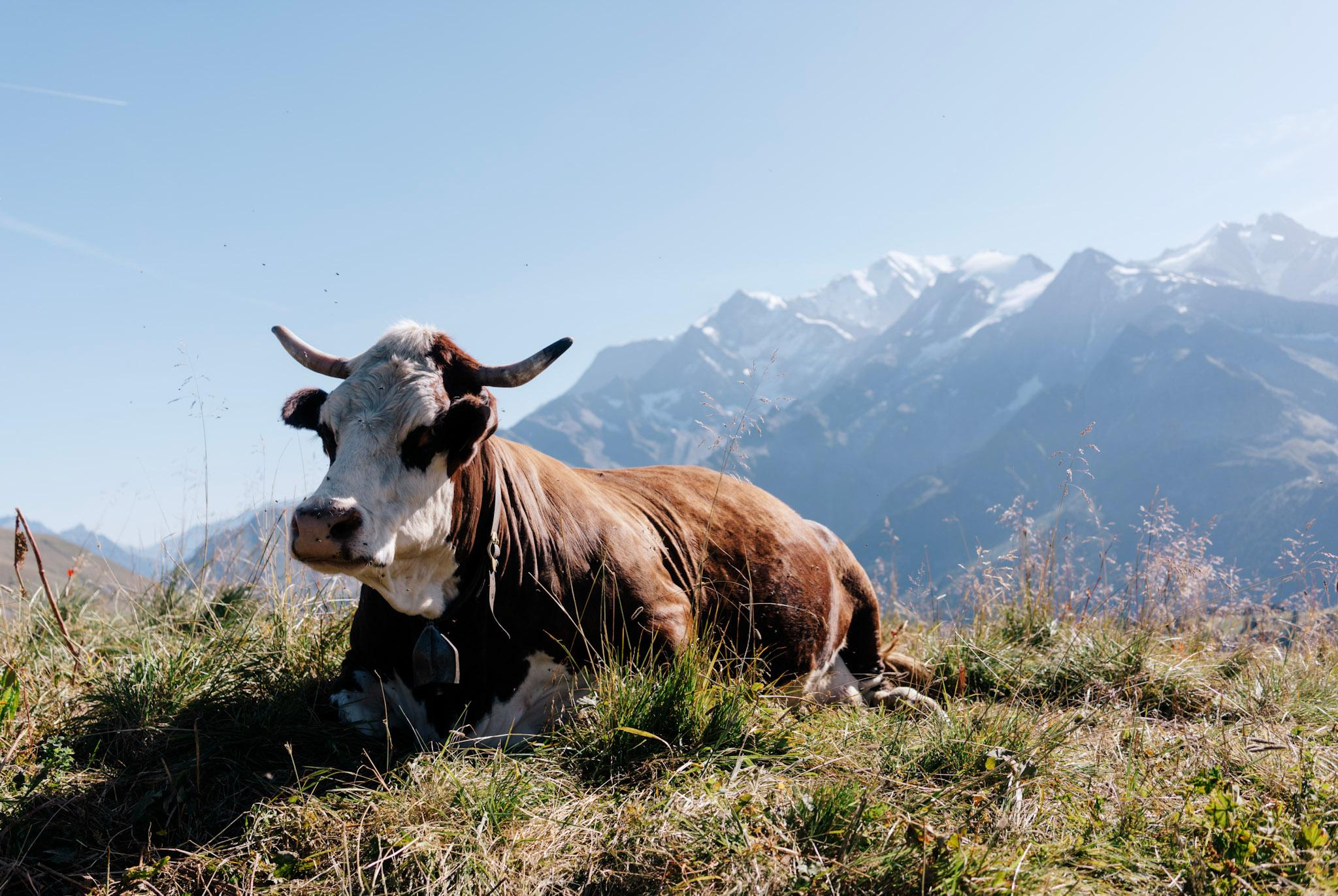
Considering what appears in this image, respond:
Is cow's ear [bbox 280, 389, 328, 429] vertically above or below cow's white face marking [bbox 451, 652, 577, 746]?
above

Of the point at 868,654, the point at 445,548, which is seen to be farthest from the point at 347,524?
the point at 868,654

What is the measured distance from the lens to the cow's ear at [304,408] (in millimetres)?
4383

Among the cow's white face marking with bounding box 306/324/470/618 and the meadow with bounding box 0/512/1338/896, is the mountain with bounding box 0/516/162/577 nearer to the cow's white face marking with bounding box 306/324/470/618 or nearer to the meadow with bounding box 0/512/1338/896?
the meadow with bounding box 0/512/1338/896

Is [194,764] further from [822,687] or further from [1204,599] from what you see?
[1204,599]

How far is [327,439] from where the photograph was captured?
4.27m

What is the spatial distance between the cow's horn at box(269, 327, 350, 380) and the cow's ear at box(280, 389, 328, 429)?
0.56ft

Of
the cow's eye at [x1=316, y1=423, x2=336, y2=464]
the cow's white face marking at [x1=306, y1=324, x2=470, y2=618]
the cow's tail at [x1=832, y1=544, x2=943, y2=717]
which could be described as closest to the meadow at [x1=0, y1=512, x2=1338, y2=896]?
the cow's tail at [x1=832, y1=544, x2=943, y2=717]

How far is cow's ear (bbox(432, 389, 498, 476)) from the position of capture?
13.3 feet

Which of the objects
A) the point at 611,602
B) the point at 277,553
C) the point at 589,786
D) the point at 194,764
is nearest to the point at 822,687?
the point at 611,602

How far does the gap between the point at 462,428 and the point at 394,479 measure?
1.37 ft

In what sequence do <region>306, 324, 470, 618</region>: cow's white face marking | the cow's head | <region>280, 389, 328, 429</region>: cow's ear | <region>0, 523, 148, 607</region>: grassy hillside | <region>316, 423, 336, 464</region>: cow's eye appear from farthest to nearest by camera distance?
1. <region>0, 523, 148, 607</region>: grassy hillside
2. <region>280, 389, 328, 429</region>: cow's ear
3. <region>316, 423, 336, 464</region>: cow's eye
4. <region>306, 324, 470, 618</region>: cow's white face marking
5. the cow's head

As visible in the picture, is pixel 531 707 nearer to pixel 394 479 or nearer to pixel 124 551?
pixel 394 479

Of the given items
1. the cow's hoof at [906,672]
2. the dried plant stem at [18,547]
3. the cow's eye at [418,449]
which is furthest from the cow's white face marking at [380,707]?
the cow's hoof at [906,672]

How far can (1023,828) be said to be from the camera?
3.21m
